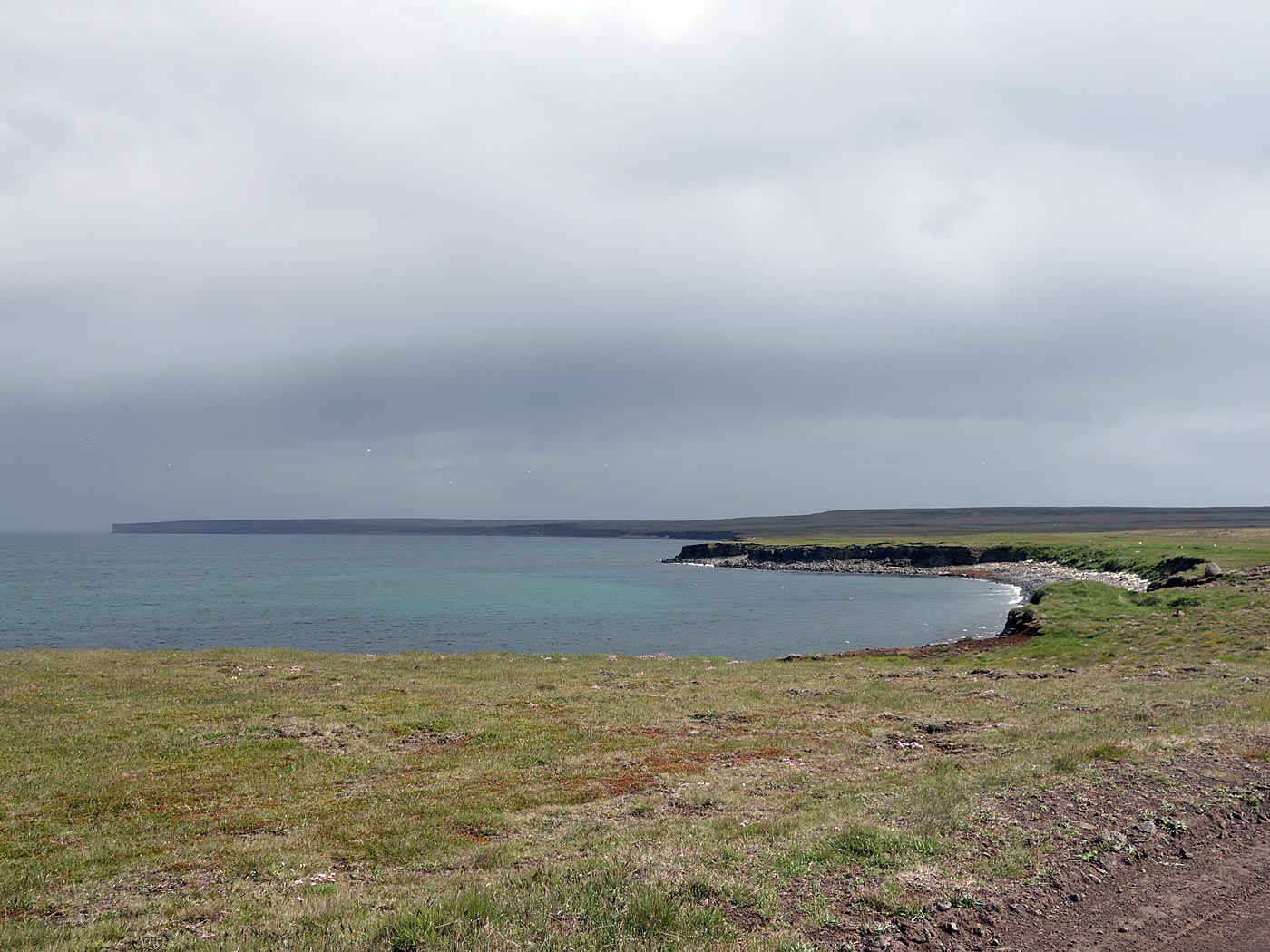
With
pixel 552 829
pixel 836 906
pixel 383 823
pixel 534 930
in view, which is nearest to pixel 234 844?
pixel 383 823

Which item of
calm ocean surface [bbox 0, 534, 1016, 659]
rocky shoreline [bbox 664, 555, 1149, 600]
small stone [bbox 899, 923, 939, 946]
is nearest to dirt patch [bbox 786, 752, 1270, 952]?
small stone [bbox 899, 923, 939, 946]

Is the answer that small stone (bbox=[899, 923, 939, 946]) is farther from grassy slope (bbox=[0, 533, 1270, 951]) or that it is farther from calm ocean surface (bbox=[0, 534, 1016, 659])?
calm ocean surface (bbox=[0, 534, 1016, 659])

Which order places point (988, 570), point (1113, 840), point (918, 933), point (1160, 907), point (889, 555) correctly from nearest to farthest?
point (918, 933) → point (1160, 907) → point (1113, 840) → point (988, 570) → point (889, 555)

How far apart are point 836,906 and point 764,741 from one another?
1181cm

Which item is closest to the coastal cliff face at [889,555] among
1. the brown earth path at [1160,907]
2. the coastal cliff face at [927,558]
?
the coastal cliff face at [927,558]

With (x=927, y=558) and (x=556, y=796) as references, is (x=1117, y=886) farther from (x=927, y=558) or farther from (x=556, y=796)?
(x=927, y=558)

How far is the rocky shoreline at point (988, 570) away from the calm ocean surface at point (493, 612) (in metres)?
7.75

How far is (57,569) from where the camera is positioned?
163 m

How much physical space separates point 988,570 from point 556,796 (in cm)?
14264

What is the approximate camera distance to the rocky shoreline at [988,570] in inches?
3991

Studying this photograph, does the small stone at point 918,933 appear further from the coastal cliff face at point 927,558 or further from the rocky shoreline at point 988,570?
the coastal cliff face at point 927,558

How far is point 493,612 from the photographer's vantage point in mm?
88188

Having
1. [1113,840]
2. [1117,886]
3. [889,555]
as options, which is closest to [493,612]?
[1113,840]

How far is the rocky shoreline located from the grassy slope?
243 feet
